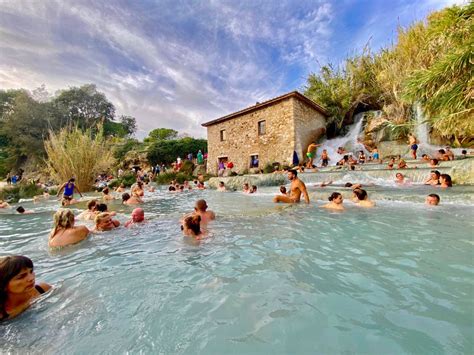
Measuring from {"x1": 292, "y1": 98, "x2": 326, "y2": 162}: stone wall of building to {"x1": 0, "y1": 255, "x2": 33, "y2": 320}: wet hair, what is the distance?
648 inches

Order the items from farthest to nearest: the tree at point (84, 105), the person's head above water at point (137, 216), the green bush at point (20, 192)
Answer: the tree at point (84, 105) < the green bush at point (20, 192) < the person's head above water at point (137, 216)

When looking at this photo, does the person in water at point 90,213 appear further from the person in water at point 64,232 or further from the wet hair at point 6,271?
the wet hair at point 6,271

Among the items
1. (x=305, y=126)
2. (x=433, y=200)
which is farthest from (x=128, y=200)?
(x=305, y=126)

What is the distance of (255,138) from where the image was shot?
64.0ft

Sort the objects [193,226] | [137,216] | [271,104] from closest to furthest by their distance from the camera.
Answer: [193,226], [137,216], [271,104]

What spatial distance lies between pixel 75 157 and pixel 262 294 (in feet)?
48.0

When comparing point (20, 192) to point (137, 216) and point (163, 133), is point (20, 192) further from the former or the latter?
point (163, 133)

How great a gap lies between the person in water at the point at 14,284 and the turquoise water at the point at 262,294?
10 cm

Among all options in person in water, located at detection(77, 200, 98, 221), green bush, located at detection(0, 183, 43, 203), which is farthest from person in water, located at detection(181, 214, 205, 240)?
green bush, located at detection(0, 183, 43, 203)

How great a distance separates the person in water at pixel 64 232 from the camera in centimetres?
417

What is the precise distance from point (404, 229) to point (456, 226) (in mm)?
975

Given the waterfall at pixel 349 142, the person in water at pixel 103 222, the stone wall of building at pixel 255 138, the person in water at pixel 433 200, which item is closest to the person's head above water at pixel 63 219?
the person in water at pixel 103 222

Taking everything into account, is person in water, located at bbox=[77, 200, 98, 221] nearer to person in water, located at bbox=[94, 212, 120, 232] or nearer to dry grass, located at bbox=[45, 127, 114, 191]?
person in water, located at bbox=[94, 212, 120, 232]

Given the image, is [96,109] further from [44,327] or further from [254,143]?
[44,327]
